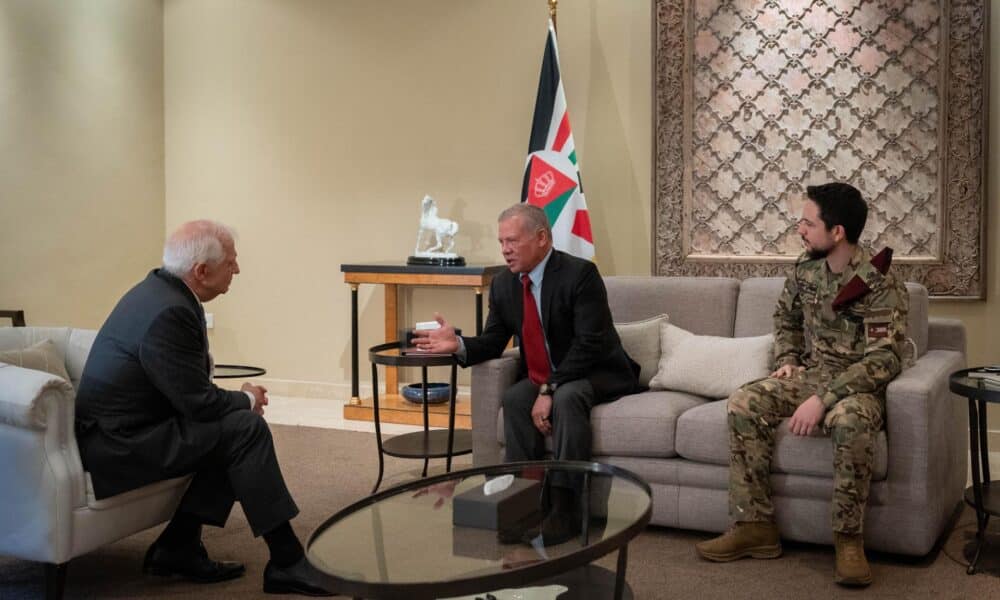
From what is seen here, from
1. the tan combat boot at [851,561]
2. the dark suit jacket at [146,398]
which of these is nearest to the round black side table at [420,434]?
the dark suit jacket at [146,398]

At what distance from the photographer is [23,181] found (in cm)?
557

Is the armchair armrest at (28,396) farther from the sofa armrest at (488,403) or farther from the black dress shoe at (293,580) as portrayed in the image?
the sofa armrest at (488,403)

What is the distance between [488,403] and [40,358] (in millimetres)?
1477

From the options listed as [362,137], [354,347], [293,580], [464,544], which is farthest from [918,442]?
[362,137]

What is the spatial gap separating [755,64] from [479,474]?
3.00 meters

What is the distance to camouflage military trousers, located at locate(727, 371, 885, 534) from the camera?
9.66 ft

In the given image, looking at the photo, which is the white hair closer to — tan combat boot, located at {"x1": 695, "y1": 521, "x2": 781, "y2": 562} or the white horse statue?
tan combat boot, located at {"x1": 695, "y1": 521, "x2": 781, "y2": 562}

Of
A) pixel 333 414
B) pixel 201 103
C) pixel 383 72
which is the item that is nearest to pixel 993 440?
pixel 333 414

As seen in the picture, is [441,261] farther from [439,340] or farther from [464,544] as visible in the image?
[464,544]

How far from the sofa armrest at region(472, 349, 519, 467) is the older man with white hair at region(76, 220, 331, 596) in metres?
0.97

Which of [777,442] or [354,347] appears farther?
[354,347]

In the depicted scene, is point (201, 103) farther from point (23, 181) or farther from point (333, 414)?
point (333, 414)

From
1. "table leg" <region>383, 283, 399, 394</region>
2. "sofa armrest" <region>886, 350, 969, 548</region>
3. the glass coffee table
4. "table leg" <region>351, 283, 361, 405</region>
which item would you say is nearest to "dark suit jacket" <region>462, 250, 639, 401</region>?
the glass coffee table

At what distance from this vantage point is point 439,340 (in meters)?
3.71
